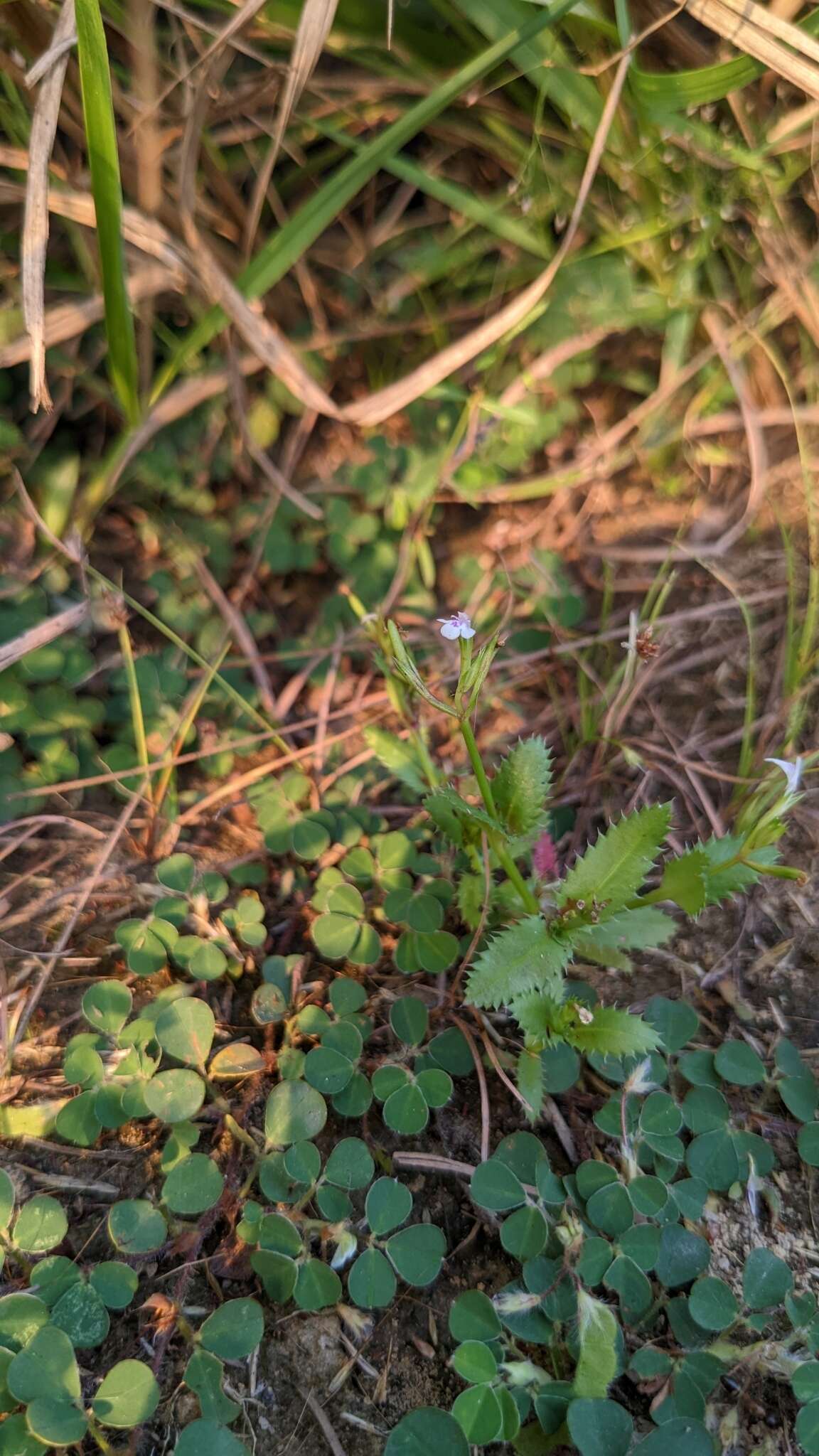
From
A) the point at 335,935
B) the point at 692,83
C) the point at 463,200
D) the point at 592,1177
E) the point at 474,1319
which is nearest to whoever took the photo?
the point at 474,1319

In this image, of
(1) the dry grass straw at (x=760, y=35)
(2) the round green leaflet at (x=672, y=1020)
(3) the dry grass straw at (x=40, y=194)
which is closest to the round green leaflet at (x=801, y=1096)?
(2) the round green leaflet at (x=672, y=1020)

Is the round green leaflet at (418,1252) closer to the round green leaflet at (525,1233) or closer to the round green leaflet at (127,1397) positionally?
the round green leaflet at (525,1233)

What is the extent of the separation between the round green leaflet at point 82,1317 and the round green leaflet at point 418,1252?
0.37 meters

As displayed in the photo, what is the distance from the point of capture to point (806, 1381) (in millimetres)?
1111

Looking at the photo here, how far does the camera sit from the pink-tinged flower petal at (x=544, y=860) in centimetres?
143

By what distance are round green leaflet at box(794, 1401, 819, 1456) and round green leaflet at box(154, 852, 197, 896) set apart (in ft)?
3.68

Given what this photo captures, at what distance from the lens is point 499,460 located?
2.04 meters

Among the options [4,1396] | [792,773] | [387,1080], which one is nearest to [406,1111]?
[387,1080]

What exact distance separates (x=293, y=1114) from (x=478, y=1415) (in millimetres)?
425

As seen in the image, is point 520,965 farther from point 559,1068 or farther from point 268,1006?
point 268,1006

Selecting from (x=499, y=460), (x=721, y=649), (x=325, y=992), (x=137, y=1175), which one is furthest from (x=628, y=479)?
(x=137, y=1175)

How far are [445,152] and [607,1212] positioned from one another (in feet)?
6.60

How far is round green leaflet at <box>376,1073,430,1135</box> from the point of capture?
130cm

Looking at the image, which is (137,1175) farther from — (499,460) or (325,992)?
(499,460)
